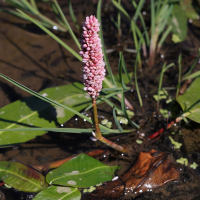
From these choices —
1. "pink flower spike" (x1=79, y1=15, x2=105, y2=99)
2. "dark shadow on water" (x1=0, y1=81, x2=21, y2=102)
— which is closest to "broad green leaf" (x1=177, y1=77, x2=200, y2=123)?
"pink flower spike" (x1=79, y1=15, x2=105, y2=99)

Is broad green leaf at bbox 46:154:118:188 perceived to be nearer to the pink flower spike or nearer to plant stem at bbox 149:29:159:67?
the pink flower spike

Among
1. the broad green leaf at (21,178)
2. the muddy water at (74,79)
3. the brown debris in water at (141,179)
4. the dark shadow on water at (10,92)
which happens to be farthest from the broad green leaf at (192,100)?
the dark shadow on water at (10,92)

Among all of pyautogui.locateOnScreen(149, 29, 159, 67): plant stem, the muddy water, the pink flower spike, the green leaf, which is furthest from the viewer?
the green leaf

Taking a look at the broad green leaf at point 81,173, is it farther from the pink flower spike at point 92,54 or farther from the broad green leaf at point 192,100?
the broad green leaf at point 192,100

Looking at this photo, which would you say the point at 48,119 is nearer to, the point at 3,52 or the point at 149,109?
the point at 149,109

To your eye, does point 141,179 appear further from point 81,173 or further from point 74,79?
point 74,79

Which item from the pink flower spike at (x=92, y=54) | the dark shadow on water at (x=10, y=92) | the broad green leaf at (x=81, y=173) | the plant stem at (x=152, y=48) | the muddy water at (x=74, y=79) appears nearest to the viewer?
the pink flower spike at (x=92, y=54)

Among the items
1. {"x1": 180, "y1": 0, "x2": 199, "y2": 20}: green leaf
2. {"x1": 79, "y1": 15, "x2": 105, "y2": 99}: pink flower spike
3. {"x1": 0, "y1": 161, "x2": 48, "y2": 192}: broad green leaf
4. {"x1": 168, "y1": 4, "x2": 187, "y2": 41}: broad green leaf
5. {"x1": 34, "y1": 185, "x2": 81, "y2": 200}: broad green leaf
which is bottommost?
{"x1": 34, "y1": 185, "x2": 81, "y2": 200}: broad green leaf
